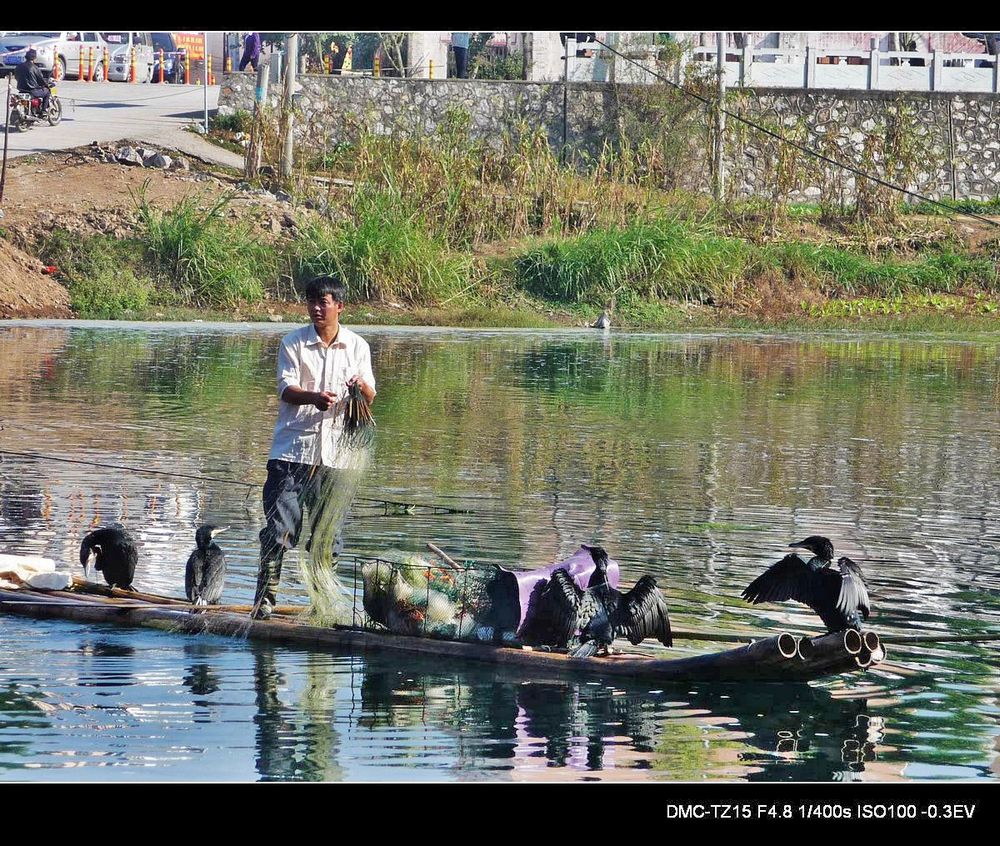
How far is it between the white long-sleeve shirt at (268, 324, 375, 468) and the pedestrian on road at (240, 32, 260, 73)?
29.5m

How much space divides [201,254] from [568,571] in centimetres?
2076

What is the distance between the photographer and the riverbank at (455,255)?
1102 inches

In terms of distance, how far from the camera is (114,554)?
944 cm

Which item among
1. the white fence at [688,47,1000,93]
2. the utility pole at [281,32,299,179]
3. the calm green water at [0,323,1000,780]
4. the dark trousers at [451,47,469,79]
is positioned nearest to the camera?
the calm green water at [0,323,1000,780]

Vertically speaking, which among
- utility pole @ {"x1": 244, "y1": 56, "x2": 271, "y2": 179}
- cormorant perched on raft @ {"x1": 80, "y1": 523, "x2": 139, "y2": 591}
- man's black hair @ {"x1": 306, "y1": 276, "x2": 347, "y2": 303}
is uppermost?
utility pole @ {"x1": 244, "y1": 56, "x2": 271, "y2": 179}

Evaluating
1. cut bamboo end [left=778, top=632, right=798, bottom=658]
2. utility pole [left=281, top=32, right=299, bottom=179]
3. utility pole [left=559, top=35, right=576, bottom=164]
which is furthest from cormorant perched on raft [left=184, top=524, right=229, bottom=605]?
utility pole [left=559, top=35, right=576, bottom=164]

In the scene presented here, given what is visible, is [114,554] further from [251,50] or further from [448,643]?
[251,50]

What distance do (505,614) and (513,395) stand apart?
39.2ft

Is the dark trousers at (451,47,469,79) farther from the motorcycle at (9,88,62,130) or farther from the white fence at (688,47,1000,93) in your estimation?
the motorcycle at (9,88,62,130)

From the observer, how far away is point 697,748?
729 centimetres

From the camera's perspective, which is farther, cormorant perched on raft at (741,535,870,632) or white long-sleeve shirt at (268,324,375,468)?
white long-sleeve shirt at (268,324,375,468)

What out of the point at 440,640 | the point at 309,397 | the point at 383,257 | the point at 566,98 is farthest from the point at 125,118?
the point at 440,640

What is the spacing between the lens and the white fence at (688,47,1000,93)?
35.7m

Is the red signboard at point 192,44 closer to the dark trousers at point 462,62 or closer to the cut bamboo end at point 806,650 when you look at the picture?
the dark trousers at point 462,62
